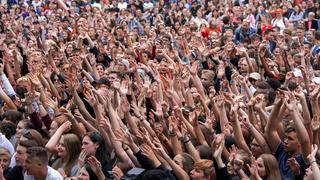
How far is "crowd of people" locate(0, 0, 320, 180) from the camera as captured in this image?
18.6 feet

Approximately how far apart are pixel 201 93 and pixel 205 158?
2471 millimetres

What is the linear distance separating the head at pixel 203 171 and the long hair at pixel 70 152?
1145 millimetres

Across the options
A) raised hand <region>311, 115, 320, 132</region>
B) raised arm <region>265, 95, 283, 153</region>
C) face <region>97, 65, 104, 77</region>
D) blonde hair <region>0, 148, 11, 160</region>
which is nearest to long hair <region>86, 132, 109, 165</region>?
blonde hair <region>0, 148, 11, 160</region>

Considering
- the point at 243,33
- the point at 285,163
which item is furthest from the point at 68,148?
the point at 243,33

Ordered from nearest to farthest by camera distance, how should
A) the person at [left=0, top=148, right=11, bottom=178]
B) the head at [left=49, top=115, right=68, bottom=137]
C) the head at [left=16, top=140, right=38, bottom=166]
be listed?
the head at [left=16, top=140, right=38, bottom=166]
the person at [left=0, top=148, right=11, bottom=178]
the head at [left=49, top=115, right=68, bottom=137]

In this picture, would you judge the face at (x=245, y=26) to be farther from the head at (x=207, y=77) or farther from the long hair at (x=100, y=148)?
the long hair at (x=100, y=148)

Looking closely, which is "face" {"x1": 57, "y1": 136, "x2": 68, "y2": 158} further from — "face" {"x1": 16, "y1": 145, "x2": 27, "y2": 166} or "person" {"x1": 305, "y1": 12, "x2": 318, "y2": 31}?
"person" {"x1": 305, "y1": 12, "x2": 318, "y2": 31}

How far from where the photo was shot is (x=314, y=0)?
20.4m

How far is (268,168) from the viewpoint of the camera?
5.66m

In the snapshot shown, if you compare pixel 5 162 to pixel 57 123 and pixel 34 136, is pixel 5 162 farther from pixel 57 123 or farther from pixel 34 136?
pixel 57 123

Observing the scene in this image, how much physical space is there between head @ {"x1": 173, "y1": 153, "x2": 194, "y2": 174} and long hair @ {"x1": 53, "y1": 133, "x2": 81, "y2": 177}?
0.88 meters

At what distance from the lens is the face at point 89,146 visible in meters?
5.88

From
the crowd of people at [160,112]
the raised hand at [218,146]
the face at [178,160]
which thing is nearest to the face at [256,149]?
the crowd of people at [160,112]

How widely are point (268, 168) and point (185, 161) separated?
2.25ft
